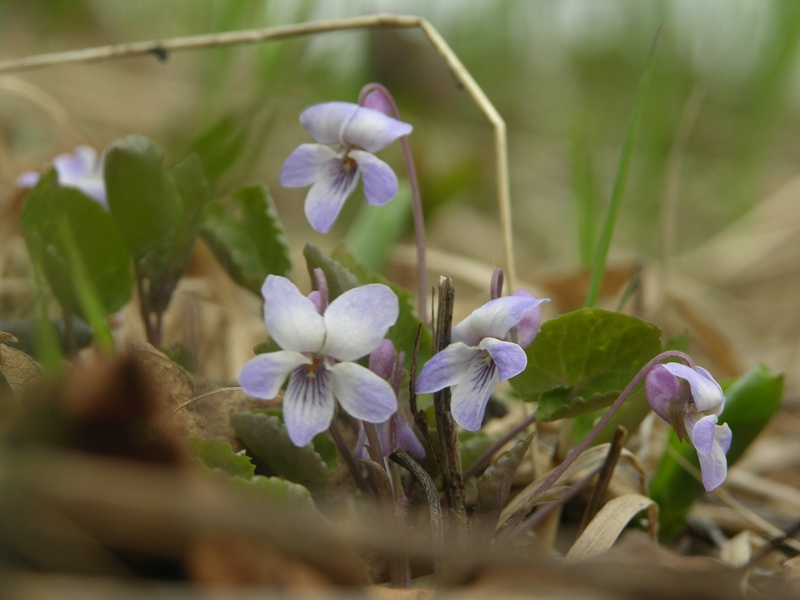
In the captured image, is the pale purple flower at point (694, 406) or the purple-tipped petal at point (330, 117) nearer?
the pale purple flower at point (694, 406)

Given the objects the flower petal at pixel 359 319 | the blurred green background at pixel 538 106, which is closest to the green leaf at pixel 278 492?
the flower petal at pixel 359 319

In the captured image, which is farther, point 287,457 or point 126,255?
point 126,255

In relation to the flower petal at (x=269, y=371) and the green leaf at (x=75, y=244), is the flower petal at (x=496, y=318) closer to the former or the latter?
the flower petal at (x=269, y=371)

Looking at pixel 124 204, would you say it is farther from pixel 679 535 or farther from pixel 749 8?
pixel 749 8

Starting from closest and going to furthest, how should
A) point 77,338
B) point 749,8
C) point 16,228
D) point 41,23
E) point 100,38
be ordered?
point 77,338 < point 16,228 < point 749,8 < point 41,23 < point 100,38

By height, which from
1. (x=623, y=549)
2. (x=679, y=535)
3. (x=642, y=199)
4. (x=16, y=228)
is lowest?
(x=642, y=199)

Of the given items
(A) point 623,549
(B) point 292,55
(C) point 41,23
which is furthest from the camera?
(C) point 41,23

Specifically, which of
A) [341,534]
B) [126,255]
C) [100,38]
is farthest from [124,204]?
[100,38]
